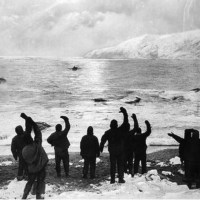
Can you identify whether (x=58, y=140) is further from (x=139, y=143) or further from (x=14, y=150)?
(x=139, y=143)

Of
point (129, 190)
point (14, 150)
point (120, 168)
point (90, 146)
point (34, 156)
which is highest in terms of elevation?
point (34, 156)

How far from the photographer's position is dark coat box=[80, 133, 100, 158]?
892 cm

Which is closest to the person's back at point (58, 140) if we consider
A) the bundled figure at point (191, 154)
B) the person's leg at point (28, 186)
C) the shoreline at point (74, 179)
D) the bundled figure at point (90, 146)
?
the bundled figure at point (90, 146)

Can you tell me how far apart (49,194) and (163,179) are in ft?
9.23

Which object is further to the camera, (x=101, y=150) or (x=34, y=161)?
(x=101, y=150)

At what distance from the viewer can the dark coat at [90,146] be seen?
29.3 ft

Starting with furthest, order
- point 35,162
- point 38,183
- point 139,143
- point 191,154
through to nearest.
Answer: point 139,143 < point 191,154 < point 38,183 < point 35,162

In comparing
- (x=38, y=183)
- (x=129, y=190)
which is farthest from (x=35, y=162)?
(x=129, y=190)

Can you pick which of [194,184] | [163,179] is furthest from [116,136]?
[194,184]

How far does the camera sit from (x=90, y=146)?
29.3 ft

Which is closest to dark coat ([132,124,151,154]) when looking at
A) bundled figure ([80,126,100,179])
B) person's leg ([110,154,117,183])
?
person's leg ([110,154,117,183])

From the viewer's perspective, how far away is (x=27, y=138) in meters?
6.62

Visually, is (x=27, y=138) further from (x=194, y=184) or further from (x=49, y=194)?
(x=194, y=184)

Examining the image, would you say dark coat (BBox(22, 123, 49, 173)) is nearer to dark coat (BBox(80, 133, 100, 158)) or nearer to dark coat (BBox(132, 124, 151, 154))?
dark coat (BBox(80, 133, 100, 158))
